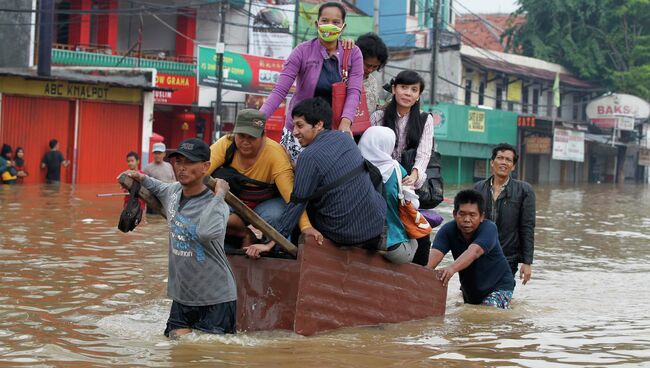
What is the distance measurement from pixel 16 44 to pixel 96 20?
277 inches

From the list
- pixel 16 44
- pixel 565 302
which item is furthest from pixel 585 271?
pixel 16 44

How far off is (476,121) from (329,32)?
3859 cm

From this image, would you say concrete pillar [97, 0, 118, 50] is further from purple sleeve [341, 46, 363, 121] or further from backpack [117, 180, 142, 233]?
backpack [117, 180, 142, 233]

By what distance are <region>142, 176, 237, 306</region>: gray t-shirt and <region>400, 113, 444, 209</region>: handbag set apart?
236cm

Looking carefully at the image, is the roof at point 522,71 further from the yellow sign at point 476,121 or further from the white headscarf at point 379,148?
the white headscarf at point 379,148

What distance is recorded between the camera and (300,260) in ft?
21.9

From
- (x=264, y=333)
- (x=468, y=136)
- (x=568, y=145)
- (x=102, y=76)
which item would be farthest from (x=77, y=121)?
(x=568, y=145)

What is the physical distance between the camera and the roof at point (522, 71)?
46.1 meters

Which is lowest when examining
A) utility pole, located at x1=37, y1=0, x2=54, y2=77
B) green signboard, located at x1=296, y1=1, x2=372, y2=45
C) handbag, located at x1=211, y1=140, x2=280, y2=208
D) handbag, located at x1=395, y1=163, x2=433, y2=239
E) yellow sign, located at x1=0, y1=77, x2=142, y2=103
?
handbag, located at x1=395, y1=163, x2=433, y2=239

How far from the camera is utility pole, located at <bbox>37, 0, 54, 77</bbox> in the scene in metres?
26.2

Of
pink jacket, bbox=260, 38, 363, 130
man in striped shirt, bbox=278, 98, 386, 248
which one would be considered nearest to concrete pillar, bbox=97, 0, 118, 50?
pink jacket, bbox=260, 38, 363, 130

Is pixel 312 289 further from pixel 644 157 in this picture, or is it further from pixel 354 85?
pixel 644 157

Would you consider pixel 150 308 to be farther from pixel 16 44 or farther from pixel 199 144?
pixel 16 44

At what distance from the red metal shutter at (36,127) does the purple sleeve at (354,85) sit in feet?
67.8
